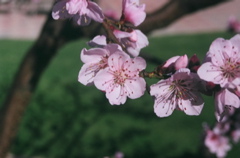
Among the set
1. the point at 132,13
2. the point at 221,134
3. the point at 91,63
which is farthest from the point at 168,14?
the point at 221,134

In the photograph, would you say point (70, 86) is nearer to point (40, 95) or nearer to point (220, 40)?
point (40, 95)

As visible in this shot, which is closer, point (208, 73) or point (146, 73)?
point (208, 73)

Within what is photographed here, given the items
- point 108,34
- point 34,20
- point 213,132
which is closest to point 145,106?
point 213,132

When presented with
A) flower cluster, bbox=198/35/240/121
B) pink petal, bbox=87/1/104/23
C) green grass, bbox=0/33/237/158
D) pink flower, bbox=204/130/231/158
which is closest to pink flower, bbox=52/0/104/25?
pink petal, bbox=87/1/104/23

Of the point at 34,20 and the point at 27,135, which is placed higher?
the point at 27,135

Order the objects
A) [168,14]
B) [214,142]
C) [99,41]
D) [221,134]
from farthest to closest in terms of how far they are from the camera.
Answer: [221,134], [214,142], [168,14], [99,41]

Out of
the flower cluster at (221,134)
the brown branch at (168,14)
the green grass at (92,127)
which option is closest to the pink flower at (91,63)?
the brown branch at (168,14)

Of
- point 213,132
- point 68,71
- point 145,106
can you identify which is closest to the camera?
point 213,132

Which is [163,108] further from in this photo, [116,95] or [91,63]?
[91,63]

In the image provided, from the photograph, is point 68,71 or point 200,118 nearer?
point 200,118
